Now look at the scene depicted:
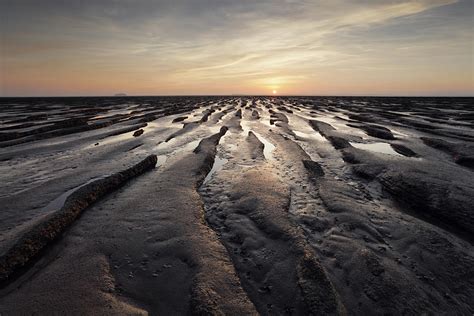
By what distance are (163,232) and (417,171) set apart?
689cm

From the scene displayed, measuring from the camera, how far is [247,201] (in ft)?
20.3

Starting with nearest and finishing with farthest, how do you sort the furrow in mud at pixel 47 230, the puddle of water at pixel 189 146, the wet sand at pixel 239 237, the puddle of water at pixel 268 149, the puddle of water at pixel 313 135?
1. the wet sand at pixel 239 237
2. the furrow in mud at pixel 47 230
3. the puddle of water at pixel 268 149
4. the puddle of water at pixel 189 146
5. the puddle of water at pixel 313 135

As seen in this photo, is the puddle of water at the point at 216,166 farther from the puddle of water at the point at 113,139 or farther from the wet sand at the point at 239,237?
the puddle of water at the point at 113,139

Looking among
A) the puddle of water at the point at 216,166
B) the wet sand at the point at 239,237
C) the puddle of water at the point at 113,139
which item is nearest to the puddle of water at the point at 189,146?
the puddle of water at the point at 216,166

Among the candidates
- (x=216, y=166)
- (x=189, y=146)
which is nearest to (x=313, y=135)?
(x=189, y=146)

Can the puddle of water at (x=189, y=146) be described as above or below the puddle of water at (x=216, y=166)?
above

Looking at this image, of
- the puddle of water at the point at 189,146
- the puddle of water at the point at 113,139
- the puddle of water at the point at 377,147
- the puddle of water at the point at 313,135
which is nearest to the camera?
the puddle of water at the point at 377,147

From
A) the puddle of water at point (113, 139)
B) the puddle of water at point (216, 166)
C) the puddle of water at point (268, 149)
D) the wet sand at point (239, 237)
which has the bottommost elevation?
the wet sand at point (239, 237)

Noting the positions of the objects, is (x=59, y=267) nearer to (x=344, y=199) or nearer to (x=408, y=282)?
(x=408, y=282)

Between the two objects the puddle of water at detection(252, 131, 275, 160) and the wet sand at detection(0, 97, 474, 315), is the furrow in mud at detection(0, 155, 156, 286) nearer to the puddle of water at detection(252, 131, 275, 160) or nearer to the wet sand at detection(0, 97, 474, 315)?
the wet sand at detection(0, 97, 474, 315)

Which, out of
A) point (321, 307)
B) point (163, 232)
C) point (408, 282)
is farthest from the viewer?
point (163, 232)

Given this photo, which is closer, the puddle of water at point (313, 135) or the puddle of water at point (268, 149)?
the puddle of water at point (268, 149)

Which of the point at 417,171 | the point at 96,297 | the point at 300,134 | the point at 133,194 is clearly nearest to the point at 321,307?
the point at 96,297

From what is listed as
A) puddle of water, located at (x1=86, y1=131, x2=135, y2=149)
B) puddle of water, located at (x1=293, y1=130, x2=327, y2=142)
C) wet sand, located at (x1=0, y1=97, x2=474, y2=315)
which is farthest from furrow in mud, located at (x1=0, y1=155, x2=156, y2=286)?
puddle of water, located at (x1=293, y1=130, x2=327, y2=142)
